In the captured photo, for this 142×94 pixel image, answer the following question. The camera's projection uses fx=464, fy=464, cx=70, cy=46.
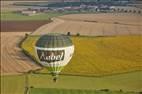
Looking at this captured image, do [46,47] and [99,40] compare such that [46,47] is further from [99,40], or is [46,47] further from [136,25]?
[136,25]

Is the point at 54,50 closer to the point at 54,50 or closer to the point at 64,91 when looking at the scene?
the point at 54,50

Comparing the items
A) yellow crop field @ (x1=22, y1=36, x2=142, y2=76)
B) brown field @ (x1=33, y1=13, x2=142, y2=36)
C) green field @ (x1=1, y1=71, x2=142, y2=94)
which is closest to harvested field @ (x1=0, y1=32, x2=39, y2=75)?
yellow crop field @ (x1=22, y1=36, x2=142, y2=76)

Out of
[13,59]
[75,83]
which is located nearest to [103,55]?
[13,59]

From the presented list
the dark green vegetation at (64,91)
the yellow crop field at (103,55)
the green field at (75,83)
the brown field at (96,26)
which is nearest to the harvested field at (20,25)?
the brown field at (96,26)

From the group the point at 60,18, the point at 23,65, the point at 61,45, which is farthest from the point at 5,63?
the point at 60,18

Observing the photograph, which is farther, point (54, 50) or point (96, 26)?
point (96, 26)

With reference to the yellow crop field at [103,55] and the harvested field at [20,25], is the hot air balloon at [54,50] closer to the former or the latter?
the yellow crop field at [103,55]
